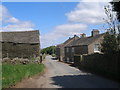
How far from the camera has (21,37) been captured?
45938mm

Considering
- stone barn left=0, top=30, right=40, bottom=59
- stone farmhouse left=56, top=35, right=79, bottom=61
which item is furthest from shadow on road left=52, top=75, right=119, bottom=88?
stone farmhouse left=56, top=35, right=79, bottom=61

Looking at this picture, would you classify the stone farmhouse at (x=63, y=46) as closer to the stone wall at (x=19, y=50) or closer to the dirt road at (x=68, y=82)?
the stone wall at (x=19, y=50)

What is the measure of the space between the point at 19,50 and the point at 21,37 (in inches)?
137

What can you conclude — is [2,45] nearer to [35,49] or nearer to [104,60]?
[35,49]

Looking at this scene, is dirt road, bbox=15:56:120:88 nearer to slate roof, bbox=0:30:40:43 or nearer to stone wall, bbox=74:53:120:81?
stone wall, bbox=74:53:120:81

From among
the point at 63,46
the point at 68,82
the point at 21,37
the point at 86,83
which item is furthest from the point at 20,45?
the point at 63,46

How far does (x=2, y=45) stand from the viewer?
42219mm

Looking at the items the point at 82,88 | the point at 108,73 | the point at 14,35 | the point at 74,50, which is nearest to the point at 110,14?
the point at 108,73

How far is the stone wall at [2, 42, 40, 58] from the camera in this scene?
42.7 meters

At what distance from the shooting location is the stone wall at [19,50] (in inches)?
1680

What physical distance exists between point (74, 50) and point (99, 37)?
1109 cm

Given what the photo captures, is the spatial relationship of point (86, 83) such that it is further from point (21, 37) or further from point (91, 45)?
point (91, 45)

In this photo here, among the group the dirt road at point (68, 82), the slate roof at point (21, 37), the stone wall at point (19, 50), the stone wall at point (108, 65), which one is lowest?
the dirt road at point (68, 82)

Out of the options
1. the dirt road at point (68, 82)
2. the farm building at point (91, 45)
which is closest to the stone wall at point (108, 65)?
the dirt road at point (68, 82)
